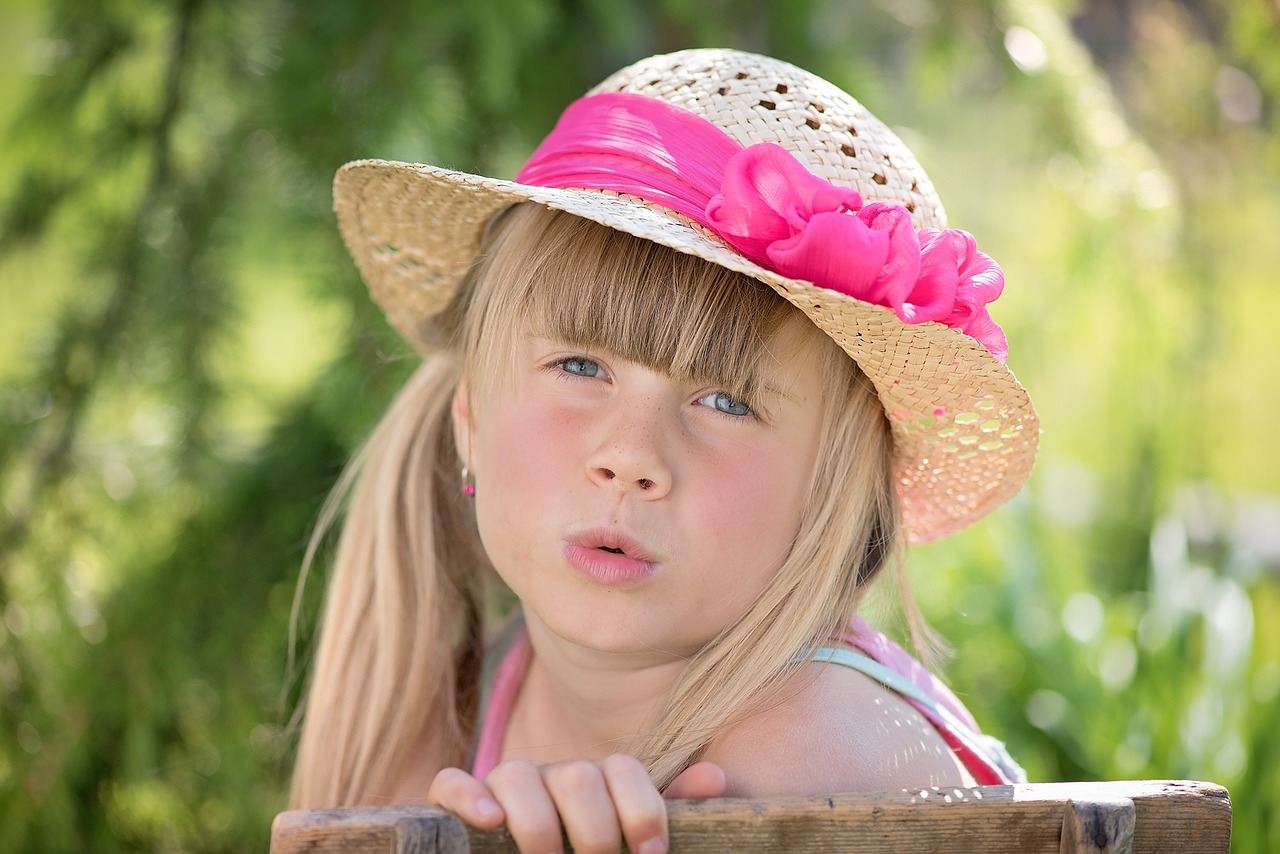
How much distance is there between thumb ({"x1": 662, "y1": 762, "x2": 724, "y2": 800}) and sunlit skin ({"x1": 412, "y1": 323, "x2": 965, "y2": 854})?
0.12 m

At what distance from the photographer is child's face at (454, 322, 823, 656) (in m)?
Answer: 1.42

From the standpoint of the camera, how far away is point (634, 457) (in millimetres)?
1397

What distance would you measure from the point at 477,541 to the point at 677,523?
68 cm

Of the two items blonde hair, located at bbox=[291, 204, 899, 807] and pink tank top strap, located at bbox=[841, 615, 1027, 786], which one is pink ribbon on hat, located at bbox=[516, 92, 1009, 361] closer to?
blonde hair, located at bbox=[291, 204, 899, 807]

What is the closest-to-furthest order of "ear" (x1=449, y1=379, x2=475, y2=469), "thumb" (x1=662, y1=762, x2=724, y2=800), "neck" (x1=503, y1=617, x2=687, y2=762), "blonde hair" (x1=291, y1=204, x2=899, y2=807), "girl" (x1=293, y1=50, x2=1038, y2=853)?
"thumb" (x1=662, y1=762, x2=724, y2=800) < "girl" (x1=293, y1=50, x2=1038, y2=853) < "blonde hair" (x1=291, y1=204, x2=899, y2=807) < "neck" (x1=503, y1=617, x2=687, y2=762) < "ear" (x1=449, y1=379, x2=475, y2=469)

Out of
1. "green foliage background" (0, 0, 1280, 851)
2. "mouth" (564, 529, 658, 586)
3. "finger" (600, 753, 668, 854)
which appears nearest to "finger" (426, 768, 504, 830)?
"finger" (600, 753, 668, 854)

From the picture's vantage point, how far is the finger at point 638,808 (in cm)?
103

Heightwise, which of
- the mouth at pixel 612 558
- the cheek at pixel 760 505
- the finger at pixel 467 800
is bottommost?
the finger at pixel 467 800

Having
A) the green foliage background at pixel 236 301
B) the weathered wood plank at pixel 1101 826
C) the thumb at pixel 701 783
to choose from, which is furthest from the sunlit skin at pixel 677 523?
the green foliage background at pixel 236 301

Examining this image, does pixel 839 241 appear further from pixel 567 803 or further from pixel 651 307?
pixel 567 803

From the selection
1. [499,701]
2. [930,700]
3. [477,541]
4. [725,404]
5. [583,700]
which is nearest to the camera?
[725,404]

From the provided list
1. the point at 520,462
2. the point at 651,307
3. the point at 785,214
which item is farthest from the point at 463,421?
the point at 785,214

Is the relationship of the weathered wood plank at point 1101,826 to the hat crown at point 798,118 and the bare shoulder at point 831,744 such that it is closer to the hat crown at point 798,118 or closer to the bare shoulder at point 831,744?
the bare shoulder at point 831,744

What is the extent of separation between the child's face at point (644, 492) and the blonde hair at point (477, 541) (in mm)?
30
